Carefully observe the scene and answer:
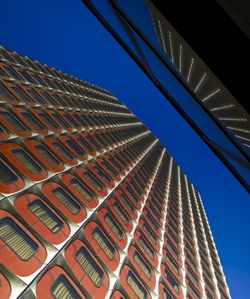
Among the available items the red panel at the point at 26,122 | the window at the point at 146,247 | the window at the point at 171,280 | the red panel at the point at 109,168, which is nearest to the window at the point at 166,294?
the window at the point at 171,280

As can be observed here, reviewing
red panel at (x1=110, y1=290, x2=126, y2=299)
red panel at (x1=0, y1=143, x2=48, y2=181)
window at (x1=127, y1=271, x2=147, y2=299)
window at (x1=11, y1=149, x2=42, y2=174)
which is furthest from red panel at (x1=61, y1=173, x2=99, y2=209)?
red panel at (x1=110, y1=290, x2=126, y2=299)

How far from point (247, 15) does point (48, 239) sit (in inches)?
701

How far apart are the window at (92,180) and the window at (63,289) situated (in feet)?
44.6

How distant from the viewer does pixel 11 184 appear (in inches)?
762

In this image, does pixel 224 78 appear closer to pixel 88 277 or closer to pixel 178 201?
pixel 88 277

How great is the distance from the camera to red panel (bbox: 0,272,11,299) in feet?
41.8

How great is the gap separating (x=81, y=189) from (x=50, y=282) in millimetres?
11801

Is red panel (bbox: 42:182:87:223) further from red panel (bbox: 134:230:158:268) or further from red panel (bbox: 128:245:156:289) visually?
red panel (bbox: 134:230:158:268)

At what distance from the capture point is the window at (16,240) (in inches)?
616

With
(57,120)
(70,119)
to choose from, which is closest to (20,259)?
(57,120)

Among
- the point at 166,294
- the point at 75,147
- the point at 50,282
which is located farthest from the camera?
the point at 75,147

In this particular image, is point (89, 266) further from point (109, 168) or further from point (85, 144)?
point (85, 144)

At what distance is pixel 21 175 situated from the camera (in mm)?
21250

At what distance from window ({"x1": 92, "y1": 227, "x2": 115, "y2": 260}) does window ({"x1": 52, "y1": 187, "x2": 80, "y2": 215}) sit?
1.99 metres
